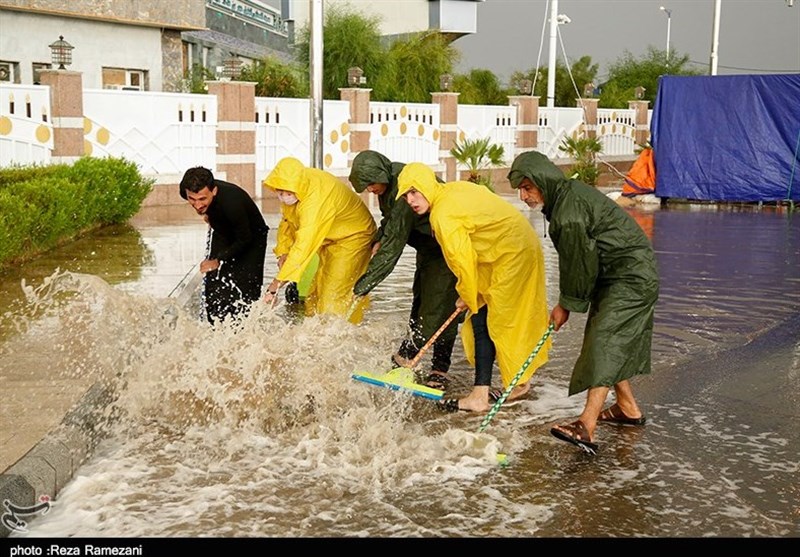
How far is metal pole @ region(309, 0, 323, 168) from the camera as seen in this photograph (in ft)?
41.4

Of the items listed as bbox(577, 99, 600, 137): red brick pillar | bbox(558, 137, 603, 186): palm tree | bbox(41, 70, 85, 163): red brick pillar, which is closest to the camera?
bbox(41, 70, 85, 163): red brick pillar

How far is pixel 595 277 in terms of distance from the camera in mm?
5336

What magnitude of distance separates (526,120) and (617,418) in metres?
23.6

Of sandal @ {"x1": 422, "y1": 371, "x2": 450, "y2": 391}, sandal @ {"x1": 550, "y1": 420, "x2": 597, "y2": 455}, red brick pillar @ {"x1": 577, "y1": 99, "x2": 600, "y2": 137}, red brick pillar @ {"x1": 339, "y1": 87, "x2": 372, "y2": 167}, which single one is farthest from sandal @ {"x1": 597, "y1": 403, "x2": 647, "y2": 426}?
red brick pillar @ {"x1": 577, "y1": 99, "x2": 600, "y2": 137}

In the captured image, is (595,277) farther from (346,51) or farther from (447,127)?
(346,51)

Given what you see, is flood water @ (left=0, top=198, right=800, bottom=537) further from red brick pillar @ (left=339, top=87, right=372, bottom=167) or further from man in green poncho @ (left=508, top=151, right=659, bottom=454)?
red brick pillar @ (left=339, top=87, right=372, bottom=167)

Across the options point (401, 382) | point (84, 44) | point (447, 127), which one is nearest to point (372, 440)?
point (401, 382)

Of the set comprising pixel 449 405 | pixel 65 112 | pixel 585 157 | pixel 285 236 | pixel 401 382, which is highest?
pixel 65 112

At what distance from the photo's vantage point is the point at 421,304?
6.83 metres

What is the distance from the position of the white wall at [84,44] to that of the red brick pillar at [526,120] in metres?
9.73

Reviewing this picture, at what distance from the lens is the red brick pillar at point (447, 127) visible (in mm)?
25625

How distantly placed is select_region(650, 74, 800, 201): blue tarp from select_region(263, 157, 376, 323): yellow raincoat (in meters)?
14.3

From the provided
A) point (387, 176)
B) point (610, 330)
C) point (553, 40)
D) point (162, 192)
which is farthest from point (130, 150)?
point (553, 40)

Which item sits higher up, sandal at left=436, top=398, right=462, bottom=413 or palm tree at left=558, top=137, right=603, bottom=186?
palm tree at left=558, top=137, right=603, bottom=186
